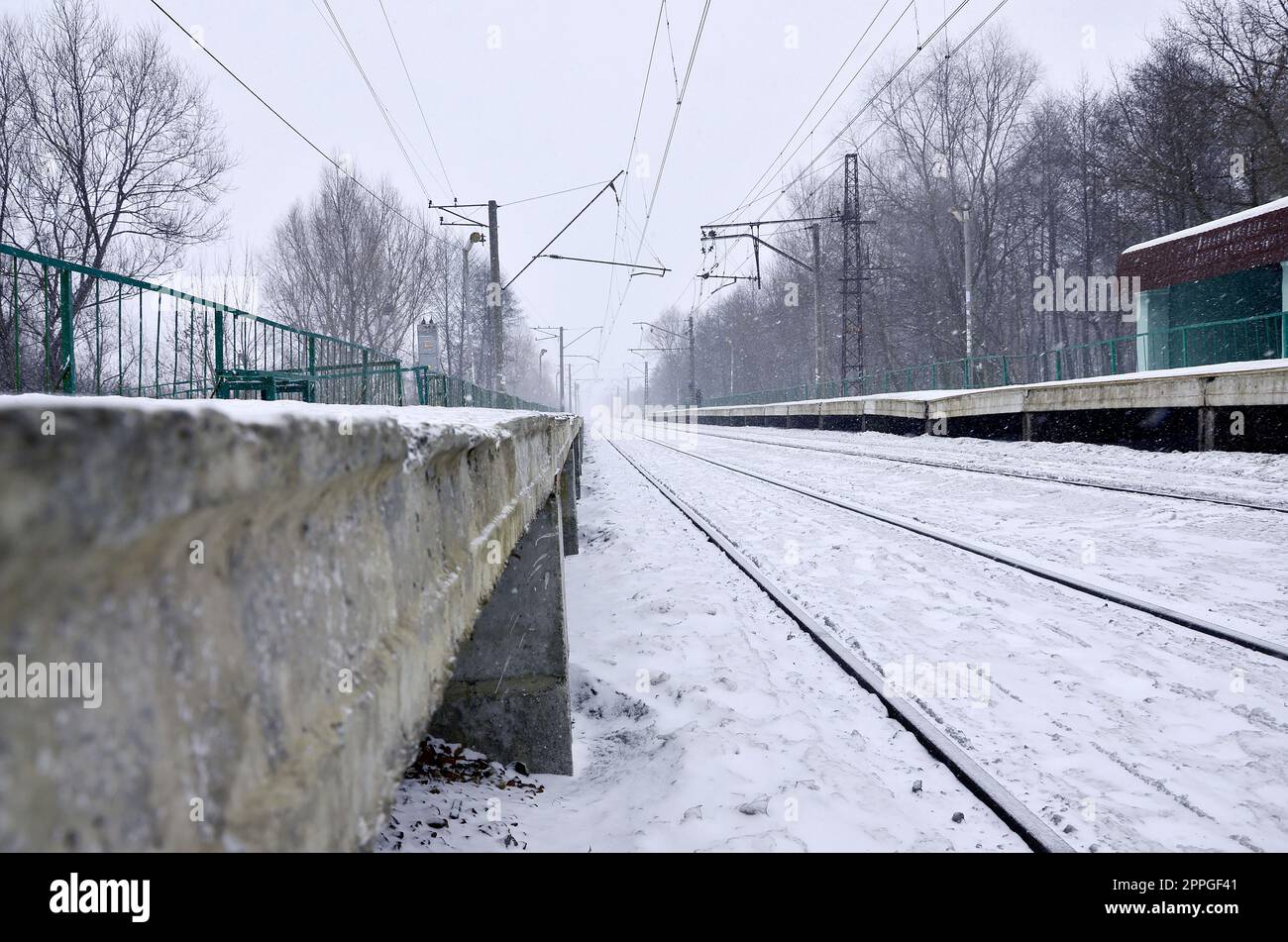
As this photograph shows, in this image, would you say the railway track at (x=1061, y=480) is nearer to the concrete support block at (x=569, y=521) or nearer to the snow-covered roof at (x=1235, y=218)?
the concrete support block at (x=569, y=521)

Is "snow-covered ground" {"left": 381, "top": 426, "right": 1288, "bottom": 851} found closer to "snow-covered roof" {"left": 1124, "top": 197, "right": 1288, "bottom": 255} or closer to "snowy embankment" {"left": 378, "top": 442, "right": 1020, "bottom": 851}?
"snowy embankment" {"left": 378, "top": 442, "right": 1020, "bottom": 851}

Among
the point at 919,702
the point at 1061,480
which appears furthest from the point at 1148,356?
the point at 919,702

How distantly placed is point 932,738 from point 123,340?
18.7 feet

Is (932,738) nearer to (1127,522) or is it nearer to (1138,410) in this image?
(1127,522)

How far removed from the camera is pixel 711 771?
125 inches

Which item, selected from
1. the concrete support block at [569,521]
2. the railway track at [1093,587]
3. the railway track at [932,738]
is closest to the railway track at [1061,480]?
the railway track at [1093,587]

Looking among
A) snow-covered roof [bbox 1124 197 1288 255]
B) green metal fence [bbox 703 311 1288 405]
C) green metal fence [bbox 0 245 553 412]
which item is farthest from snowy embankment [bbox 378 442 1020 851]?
snow-covered roof [bbox 1124 197 1288 255]

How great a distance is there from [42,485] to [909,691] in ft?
12.2

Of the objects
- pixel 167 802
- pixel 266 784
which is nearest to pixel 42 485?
pixel 167 802

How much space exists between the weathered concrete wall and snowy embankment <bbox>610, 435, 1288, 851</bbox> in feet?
7.62

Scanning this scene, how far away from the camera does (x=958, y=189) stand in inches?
1704

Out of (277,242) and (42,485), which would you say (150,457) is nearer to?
(42,485)

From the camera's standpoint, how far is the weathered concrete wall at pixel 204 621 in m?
0.49

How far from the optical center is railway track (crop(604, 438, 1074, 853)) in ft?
8.27
